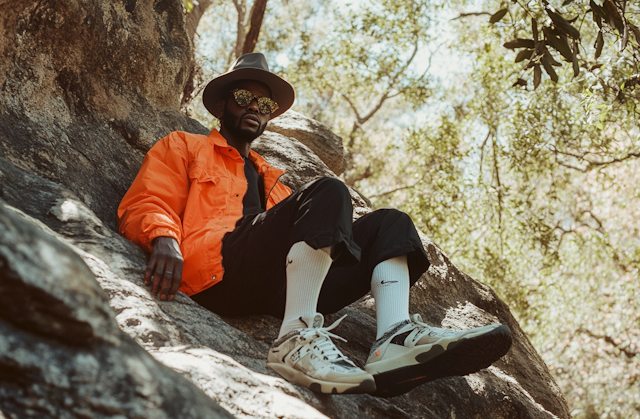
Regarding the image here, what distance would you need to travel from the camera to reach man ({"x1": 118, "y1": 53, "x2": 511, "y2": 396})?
2268mm

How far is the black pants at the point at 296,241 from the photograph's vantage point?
2512mm

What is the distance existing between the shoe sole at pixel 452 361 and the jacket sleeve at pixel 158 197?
1.25 m

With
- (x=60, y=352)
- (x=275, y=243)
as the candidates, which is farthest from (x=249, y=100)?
(x=60, y=352)

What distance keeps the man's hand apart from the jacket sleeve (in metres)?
0.11

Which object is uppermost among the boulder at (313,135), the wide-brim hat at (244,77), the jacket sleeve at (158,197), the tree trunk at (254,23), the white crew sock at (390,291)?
A: the tree trunk at (254,23)

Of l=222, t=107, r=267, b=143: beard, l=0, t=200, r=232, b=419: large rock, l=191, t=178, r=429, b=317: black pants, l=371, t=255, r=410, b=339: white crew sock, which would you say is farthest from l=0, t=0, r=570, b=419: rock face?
l=222, t=107, r=267, b=143: beard

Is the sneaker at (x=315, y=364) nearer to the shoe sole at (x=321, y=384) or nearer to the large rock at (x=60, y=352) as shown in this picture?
the shoe sole at (x=321, y=384)

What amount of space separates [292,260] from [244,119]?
1.73 meters

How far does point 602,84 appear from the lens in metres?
4.60

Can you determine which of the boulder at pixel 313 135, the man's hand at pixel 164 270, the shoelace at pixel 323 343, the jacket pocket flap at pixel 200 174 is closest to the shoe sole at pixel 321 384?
the shoelace at pixel 323 343

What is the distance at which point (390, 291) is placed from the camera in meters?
2.65

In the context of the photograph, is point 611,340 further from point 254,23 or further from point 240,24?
point 240,24

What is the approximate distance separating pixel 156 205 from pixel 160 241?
1.02 feet

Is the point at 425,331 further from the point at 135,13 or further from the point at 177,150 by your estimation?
the point at 135,13
